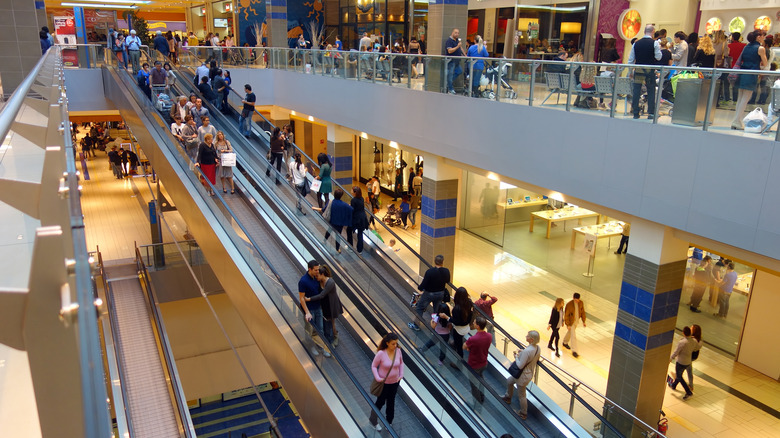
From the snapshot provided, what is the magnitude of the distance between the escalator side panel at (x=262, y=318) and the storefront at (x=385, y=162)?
12717 millimetres

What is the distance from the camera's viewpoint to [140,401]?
1286 cm

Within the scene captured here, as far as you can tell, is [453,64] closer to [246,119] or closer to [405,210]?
[246,119]

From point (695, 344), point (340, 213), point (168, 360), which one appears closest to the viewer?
point (340, 213)

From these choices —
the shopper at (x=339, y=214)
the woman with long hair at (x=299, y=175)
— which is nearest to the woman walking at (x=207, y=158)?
the woman with long hair at (x=299, y=175)

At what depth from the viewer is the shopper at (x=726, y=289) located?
13367 mm

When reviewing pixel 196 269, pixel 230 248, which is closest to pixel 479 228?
pixel 196 269

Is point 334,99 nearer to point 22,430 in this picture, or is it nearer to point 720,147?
point 720,147

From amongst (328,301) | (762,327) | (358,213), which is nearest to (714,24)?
(762,327)

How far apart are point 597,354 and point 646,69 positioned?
21.8ft

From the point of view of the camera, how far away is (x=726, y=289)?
13453mm

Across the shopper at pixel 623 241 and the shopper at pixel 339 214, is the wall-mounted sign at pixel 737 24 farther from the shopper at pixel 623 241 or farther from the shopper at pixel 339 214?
the shopper at pixel 339 214

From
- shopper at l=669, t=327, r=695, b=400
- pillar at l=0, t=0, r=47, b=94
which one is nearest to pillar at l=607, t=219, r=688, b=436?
shopper at l=669, t=327, r=695, b=400

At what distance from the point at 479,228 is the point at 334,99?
22.3 feet

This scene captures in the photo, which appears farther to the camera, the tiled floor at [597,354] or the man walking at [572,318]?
the man walking at [572,318]
